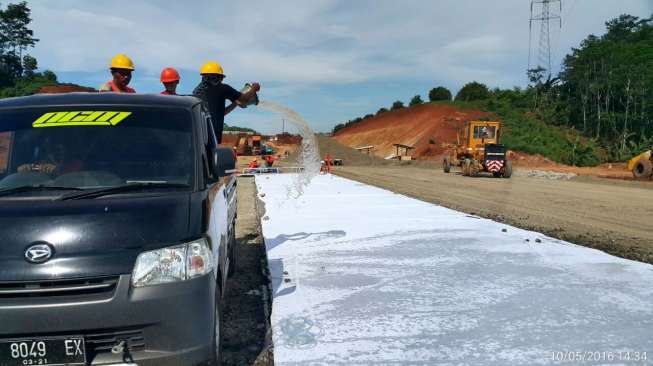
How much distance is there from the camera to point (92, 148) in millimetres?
3240

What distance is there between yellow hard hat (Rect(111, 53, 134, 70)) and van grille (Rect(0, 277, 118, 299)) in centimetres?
334

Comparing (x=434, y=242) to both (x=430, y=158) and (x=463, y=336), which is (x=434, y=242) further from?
(x=430, y=158)

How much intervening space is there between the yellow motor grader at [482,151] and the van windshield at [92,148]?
73.3ft

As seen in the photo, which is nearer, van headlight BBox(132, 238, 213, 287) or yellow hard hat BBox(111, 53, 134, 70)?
van headlight BBox(132, 238, 213, 287)

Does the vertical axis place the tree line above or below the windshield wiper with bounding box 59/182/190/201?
above

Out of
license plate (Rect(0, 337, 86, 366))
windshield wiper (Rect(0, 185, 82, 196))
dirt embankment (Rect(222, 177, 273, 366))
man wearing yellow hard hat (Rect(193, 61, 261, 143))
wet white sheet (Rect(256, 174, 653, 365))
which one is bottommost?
dirt embankment (Rect(222, 177, 273, 366))

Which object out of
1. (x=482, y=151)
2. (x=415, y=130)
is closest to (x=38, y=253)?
(x=482, y=151)

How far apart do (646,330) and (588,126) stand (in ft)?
190

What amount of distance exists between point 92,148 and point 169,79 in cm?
266

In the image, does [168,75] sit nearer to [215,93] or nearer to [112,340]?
[215,93]

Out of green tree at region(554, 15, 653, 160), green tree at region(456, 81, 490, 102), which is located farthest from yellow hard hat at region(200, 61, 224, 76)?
green tree at region(456, 81, 490, 102)

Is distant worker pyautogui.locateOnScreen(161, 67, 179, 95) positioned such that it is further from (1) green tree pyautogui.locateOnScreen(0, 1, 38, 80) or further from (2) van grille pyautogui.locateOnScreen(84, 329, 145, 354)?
(1) green tree pyautogui.locateOnScreen(0, 1, 38, 80)

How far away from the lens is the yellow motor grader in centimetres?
2394

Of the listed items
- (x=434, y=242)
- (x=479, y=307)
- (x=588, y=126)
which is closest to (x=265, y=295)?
(x=479, y=307)
